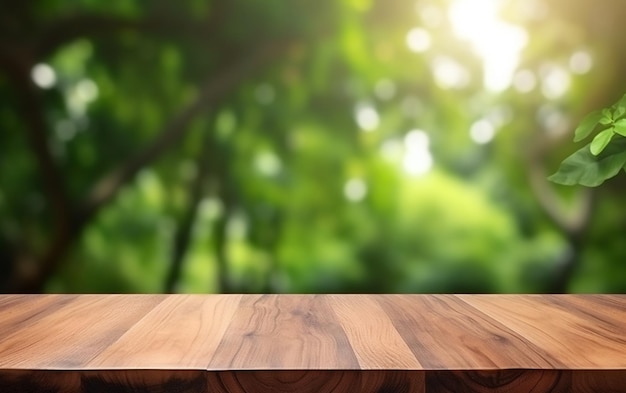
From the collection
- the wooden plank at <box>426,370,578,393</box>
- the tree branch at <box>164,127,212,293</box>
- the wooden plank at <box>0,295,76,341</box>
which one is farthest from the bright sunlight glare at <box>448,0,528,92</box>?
the wooden plank at <box>426,370,578,393</box>

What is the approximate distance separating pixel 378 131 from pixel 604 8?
860 millimetres

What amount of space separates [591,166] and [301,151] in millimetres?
1554

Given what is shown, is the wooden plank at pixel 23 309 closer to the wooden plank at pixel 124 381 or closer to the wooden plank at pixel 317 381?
the wooden plank at pixel 124 381

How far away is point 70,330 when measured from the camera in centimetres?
81

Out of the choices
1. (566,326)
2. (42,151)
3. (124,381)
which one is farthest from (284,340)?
(42,151)

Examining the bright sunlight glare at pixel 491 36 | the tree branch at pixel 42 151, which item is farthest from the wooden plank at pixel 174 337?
the bright sunlight glare at pixel 491 36

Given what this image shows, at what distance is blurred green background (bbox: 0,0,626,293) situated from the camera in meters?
2.27

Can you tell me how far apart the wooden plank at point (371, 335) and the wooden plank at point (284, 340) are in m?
0.01

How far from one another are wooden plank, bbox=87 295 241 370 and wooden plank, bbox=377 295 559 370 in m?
0.22

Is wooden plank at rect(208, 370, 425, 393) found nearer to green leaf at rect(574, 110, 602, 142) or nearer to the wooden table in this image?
the wooden table

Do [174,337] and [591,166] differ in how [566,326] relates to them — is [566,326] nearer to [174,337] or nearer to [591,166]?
[591,166]

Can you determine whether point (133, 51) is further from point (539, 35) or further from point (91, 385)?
point (91, 385)

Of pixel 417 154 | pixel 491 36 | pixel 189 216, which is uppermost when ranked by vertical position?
pixel 491 36

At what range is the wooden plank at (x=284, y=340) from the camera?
25.9 inches
